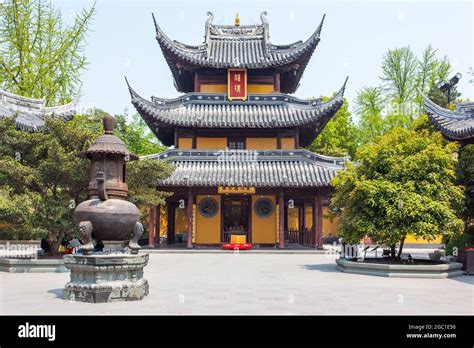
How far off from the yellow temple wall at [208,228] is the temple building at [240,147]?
0.05 metres

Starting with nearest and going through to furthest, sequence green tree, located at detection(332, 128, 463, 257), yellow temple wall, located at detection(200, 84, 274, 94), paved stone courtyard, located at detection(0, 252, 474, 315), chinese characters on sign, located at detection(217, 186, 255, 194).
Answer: paved stone courtyard, located at detection(0, 252, 474, 315), green tree, located at detection(332, 128, 463, 257), chinese characters on sign, located at detection(217, 186, 255, 194), yellow temple wall, located at detection(200, 84, 274, 94)

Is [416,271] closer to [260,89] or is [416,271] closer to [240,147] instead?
[240,147]

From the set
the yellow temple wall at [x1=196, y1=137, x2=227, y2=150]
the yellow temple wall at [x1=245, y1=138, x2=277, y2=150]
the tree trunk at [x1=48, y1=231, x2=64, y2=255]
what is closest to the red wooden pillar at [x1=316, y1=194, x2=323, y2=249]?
the yellow temple wall at [x1=245, y1=138, x2=277, y2=150]

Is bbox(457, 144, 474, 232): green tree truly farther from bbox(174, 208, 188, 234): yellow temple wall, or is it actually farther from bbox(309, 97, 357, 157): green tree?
bbox(309, 97, 357, 157): green tree

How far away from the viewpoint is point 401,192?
1279cm

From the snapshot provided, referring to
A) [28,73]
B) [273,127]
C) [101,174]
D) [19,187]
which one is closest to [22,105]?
[28,73]

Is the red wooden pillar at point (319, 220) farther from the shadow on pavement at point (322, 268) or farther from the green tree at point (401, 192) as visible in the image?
the green tree at point (401, 192)

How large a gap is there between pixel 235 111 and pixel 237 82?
186cm

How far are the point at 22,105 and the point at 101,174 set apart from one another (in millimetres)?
15639

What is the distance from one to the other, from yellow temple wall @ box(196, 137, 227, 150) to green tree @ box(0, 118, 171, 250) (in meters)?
11.0

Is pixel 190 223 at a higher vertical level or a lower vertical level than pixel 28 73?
lower

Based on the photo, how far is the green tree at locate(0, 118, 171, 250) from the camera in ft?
41.8

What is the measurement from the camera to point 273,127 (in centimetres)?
2325

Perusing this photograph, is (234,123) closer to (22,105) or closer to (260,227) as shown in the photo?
(260,227)
